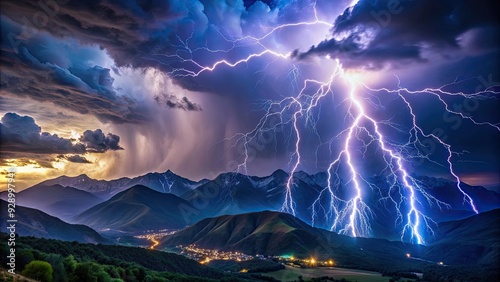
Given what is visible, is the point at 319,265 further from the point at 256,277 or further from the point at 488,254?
the point at 488,254

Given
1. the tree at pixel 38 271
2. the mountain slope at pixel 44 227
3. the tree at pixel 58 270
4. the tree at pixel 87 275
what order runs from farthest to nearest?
the mountain slope at pixel 44 227, the tree at pixel 87 275, the tree at pixel 58 270, the tree at pixel 38 271

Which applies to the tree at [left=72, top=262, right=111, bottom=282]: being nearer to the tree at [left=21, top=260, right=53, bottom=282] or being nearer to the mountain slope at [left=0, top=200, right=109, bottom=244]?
the tree at [left=21, top=260, right=53, bottom=282]

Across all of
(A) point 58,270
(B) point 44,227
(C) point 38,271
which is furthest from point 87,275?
(B) point 44,227

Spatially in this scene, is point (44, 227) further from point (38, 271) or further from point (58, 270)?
point (38, 271)

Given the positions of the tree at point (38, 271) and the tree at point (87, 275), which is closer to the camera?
the tree at point (38, 271)

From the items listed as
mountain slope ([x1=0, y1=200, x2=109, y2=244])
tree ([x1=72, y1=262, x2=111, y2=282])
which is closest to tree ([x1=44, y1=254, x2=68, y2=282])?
tree ([x1=72, y1=262, x2=111, y2=282])

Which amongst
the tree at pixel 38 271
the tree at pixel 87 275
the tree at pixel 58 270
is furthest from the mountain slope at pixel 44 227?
the tree at pixel 38 271

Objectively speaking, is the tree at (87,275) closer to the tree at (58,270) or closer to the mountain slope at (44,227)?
the tree at (58,270)

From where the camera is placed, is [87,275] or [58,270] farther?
[87,275]
